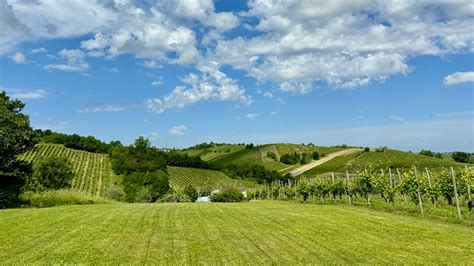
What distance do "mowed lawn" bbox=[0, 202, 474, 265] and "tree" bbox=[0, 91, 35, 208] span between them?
21.8 metres

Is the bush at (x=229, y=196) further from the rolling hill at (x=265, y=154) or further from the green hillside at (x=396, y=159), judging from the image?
the rolling hill at (x=265, y=154)

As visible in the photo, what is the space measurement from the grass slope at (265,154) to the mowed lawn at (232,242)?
107960mm

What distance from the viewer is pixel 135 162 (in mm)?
101938

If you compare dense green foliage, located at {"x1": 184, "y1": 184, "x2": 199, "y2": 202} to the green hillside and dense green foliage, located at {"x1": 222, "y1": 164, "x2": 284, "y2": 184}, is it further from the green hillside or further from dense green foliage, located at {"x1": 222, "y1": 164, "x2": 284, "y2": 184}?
dense green foliage, located at {"x1": 222, "y1": 164, "x2": 284, "y2": 184}

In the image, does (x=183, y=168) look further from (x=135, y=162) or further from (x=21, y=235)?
(x=21, y=235)

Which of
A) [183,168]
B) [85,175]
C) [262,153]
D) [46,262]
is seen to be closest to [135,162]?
[85,175]

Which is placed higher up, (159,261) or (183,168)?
(183,168)

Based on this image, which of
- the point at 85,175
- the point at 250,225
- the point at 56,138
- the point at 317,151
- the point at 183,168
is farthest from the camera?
the point at 317,151

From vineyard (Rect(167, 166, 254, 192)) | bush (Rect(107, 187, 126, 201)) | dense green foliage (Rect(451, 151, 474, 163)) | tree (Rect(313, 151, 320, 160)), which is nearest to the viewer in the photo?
bush (Rect(107, 187, 126, 201))

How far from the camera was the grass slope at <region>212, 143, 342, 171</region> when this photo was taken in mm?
132000

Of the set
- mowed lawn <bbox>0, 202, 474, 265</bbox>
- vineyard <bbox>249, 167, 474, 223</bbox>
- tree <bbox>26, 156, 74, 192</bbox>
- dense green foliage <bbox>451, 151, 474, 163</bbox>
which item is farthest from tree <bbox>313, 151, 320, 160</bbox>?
mowed lawn <bbox>0, 202, 474, 265</bbox>

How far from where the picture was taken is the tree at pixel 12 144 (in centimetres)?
3828

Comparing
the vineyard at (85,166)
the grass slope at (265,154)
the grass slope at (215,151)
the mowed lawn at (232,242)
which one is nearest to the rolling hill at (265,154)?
the grass slope at (265,154)

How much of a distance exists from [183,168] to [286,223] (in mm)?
104312
